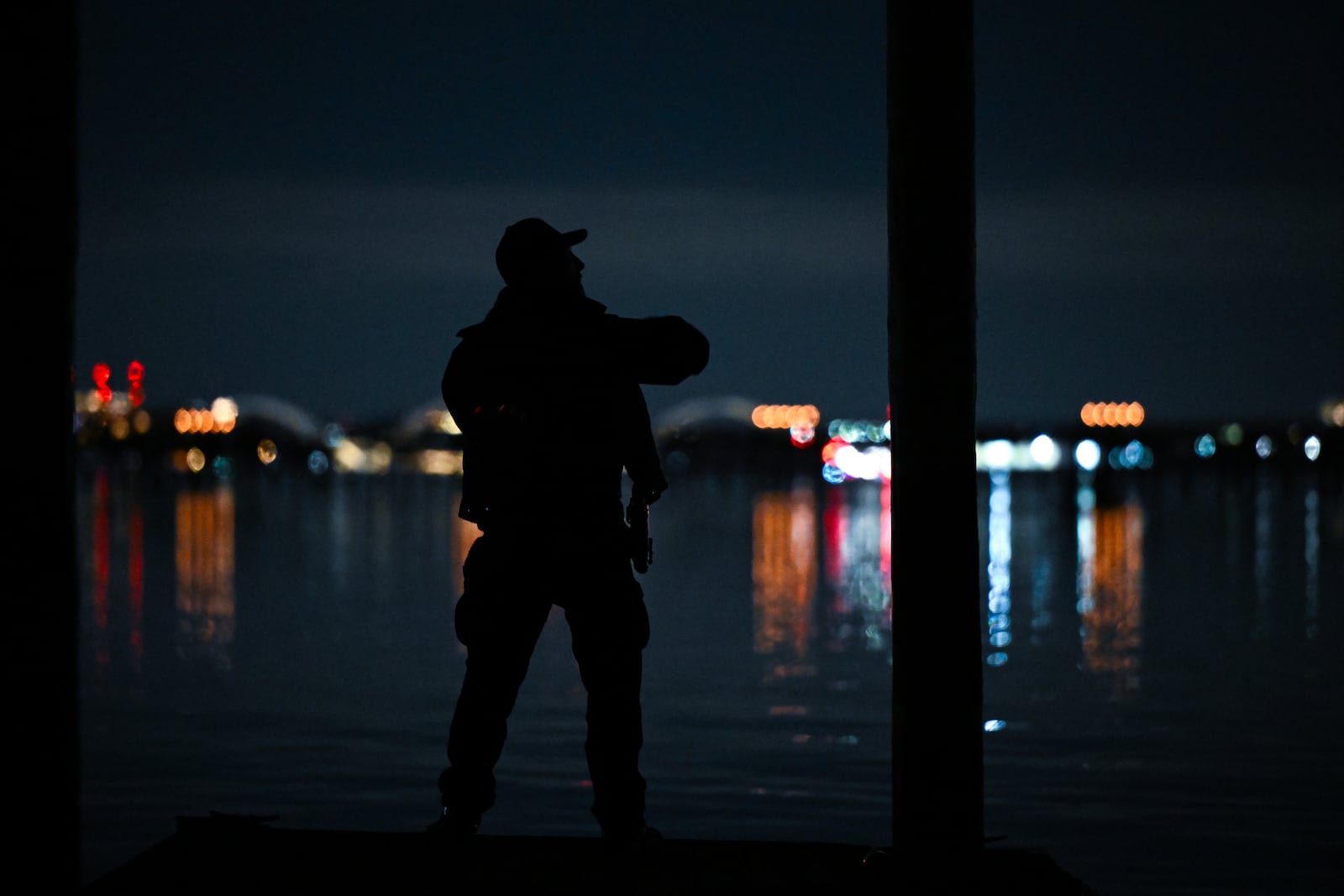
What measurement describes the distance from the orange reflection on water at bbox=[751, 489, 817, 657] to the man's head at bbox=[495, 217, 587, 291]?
44.9 ft

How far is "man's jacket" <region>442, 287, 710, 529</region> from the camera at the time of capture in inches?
221

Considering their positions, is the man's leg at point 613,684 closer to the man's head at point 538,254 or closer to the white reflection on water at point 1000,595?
the man's head at point 538,254

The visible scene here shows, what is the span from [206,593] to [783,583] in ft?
32.9

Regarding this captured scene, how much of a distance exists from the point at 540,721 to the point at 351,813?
3826mm

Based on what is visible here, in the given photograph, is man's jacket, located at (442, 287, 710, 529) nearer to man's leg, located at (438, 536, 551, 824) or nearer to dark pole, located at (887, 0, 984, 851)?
man's leg, located at (438, 536, 551, 824)

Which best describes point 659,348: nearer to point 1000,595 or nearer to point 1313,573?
point 1000,595

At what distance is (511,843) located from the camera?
19.1 ft

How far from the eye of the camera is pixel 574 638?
18.4 feet

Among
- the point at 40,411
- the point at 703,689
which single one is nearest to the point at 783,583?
the point at 703,689

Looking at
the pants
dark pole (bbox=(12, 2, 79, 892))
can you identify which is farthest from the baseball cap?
dark pole (bbox=(12, 2, 79, 892))

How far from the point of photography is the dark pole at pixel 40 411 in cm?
393

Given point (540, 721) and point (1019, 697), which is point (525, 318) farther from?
point (1019, 697)

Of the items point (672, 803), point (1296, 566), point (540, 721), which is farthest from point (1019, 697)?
point (1296, 566)

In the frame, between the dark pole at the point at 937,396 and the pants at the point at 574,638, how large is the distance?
899 millimetres
